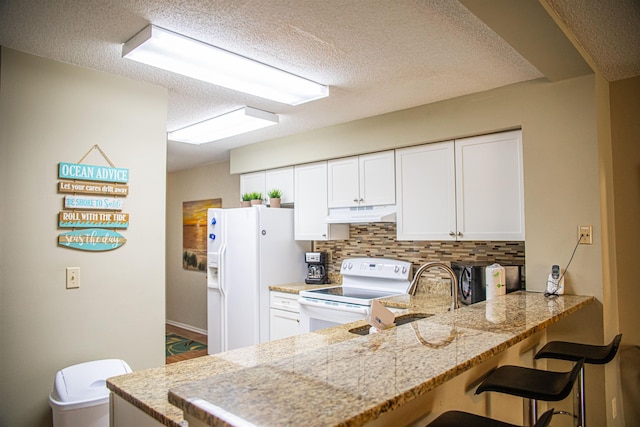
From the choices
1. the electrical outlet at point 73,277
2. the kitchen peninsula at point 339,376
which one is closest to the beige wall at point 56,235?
the electrical outlet at point 73,277

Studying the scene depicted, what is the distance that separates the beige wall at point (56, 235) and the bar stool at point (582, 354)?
2259 millimetres

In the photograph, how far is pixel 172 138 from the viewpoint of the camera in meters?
4.18

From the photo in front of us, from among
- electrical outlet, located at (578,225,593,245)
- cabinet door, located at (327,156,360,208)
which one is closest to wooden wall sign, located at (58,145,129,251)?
cabinet door, located at (327,156,360,208)

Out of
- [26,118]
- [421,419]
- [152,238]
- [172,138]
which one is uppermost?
[172,138]

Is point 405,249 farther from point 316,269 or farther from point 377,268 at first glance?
point 316,269

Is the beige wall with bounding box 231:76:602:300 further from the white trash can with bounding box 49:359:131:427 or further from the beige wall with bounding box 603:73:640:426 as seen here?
the white trash can with bounding box 49:359:131:427

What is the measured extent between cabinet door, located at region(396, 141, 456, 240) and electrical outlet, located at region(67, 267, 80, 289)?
2.33 m

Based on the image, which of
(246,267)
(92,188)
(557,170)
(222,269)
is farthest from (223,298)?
(557,170)

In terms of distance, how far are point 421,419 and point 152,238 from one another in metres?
1.95

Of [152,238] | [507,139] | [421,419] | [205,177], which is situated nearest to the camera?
[421,419]

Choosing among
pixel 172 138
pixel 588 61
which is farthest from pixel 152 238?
pixel 588 61

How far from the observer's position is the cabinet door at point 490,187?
2918 mm

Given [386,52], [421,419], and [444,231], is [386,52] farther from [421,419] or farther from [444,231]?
[421,419]

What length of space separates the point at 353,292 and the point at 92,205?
2.30 meters
